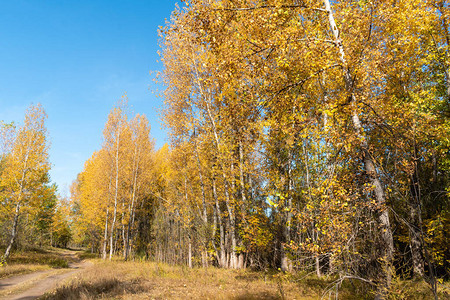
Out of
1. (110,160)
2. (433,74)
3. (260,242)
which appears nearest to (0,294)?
(260,242)

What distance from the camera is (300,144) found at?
23.8 ft

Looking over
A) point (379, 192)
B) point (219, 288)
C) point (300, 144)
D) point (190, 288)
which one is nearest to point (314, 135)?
point (379, 192)

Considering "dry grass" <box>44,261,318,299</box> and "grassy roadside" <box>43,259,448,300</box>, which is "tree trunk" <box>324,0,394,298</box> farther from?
"dry grass" <box>44,261,318,299</box>

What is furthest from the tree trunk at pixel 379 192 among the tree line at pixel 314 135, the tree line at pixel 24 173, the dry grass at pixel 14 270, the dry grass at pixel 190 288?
the tree line at pixel 24 173

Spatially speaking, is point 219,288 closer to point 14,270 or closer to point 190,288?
point 190,288

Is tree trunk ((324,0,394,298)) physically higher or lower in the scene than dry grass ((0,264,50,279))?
higher

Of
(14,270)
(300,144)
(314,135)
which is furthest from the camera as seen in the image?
(14,270)

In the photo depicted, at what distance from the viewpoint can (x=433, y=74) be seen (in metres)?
10.2

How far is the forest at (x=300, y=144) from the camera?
4.44 m

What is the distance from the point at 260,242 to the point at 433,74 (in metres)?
10.1

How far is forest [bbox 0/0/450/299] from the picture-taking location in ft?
14.6

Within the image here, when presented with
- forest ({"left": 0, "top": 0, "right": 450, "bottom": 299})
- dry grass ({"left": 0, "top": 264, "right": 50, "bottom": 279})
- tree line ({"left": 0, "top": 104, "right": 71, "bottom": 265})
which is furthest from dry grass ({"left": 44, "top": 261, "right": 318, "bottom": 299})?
tree line ({"left": 0, "top": 104, "right": 71, "bottom": 265})

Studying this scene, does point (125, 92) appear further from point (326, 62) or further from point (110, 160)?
point (326, 62)

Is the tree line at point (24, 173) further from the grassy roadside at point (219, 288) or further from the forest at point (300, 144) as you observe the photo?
the grassy roadside at point (219, 288)
